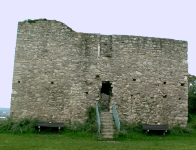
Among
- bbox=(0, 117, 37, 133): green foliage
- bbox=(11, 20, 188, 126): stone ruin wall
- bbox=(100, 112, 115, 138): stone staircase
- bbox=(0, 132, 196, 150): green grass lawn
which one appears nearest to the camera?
bbox=(0, 132, 196, 150): green grass lawn

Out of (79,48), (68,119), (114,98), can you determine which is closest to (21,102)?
(68,119)

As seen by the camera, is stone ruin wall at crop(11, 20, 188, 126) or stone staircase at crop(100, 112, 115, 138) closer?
stone staircase at crop(100, 112, 115, 138)

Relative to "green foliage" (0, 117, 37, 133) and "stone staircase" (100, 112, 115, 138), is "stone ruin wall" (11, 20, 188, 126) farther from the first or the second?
"stone staircase" (100, 112, 115, 138)

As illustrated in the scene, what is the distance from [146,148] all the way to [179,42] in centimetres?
711

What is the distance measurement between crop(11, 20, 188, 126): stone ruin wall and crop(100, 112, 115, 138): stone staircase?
0.77 meters

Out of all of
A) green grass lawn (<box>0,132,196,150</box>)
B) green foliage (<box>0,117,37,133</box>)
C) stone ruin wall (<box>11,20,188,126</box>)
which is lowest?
green grass lawn (<box>0,132,196,150</box>)

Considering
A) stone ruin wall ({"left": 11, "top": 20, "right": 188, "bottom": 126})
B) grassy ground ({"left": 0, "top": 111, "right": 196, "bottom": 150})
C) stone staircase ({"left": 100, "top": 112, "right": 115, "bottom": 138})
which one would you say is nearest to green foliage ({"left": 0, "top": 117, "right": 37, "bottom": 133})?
grassy ground ({"left": 0, "top": 111, "right": 196, "bottom": 150})

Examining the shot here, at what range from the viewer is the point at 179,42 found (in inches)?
461

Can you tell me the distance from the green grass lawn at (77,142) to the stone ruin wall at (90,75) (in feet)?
4.73

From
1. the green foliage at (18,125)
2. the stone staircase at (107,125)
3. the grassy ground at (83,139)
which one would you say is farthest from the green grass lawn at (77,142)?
the stone staircase at (107,125)

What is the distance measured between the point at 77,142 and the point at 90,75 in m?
3.91

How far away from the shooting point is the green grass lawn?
7059 mm

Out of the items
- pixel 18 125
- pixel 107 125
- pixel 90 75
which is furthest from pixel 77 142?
pixel 90 75

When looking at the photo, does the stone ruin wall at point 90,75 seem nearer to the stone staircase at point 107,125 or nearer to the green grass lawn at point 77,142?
the stone staircase at point 107,125
